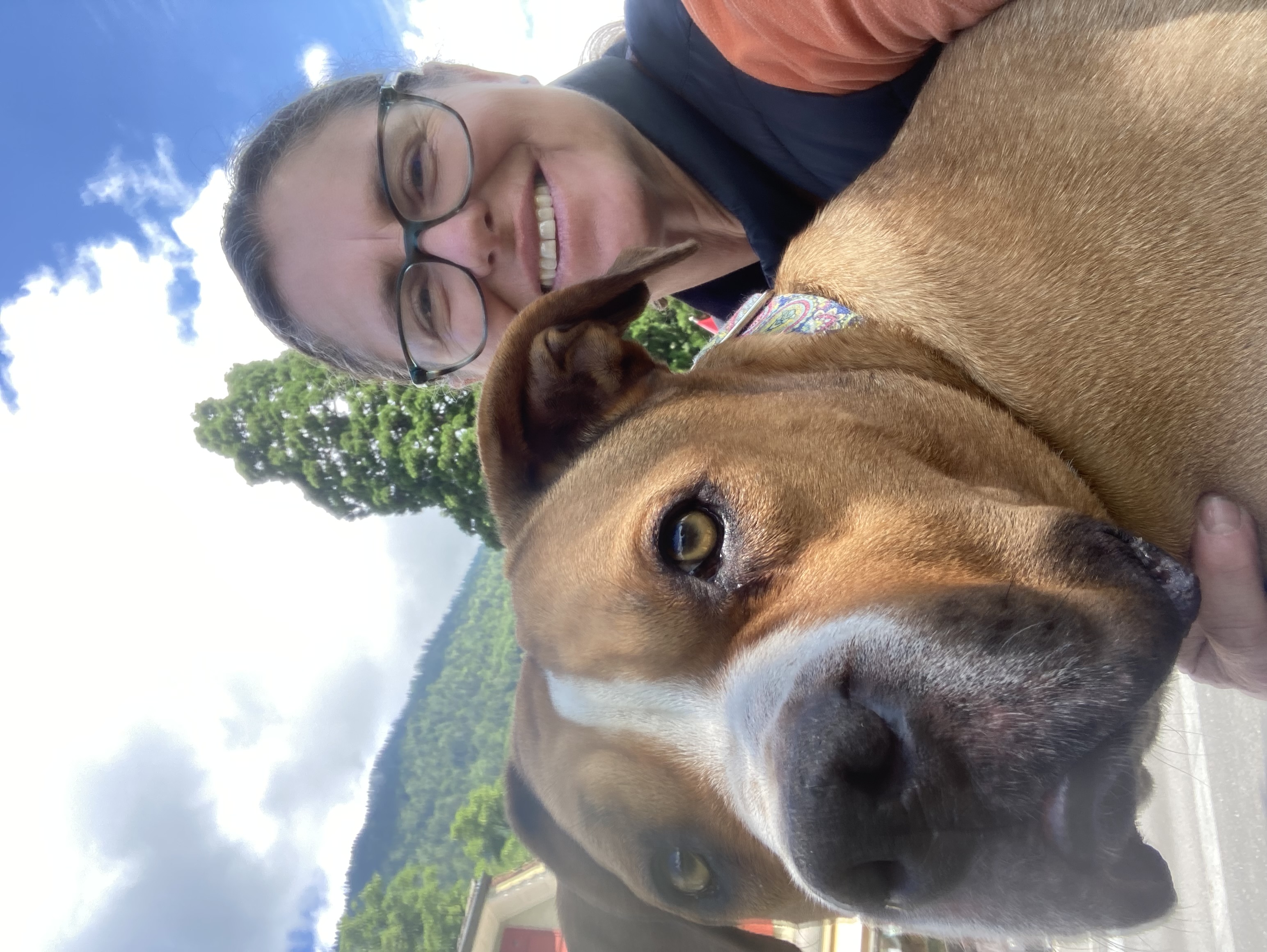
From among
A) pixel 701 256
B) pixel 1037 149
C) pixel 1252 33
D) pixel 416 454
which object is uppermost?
pixel 1252 33

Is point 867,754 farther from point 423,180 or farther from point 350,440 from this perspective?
point 350,440

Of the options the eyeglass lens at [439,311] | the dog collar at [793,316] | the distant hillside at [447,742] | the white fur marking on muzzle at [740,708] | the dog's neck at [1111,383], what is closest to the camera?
the white fur marking on muzzle at [740,708]

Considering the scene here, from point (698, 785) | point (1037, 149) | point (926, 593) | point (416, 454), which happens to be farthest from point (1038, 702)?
point (416, 454)

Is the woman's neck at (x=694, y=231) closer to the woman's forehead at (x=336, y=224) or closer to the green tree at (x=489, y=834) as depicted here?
the woman's forehead at (x=336, y=224)

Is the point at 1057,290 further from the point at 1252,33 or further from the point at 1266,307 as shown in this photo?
the point at 1252,33

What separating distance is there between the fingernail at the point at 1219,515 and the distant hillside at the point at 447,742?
2239 millimetres

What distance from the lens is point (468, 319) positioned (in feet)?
14.2

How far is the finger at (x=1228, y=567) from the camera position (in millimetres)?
2334

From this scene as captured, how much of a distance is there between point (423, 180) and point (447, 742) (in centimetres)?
370

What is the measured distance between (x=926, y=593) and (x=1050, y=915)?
702mm

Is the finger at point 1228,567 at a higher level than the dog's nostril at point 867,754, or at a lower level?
lower

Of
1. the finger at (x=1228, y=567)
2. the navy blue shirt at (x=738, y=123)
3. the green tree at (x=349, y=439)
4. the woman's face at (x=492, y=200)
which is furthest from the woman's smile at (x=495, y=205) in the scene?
the green tree at (x=349, y=439)

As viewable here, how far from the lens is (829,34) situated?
2.69m

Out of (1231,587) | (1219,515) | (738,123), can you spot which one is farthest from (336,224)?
(1231,587)
